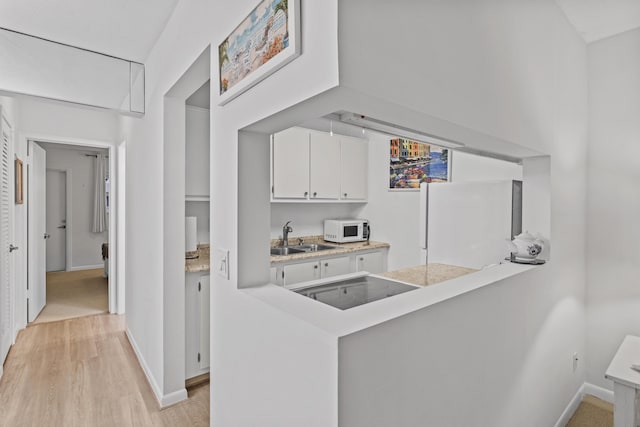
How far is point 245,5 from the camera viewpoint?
1193 mm

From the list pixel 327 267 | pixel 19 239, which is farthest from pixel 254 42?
pixel 19 239

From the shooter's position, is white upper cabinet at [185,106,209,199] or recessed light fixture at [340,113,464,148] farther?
white upper cabinet at [185,106,209,199]

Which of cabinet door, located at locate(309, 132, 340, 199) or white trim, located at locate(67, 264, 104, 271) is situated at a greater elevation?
cabinet door, located at locate(309, 132, 340, 199)

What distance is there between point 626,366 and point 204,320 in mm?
2573

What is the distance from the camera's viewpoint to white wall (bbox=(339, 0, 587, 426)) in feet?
3.10

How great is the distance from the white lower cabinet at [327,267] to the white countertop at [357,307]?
60.4 inches

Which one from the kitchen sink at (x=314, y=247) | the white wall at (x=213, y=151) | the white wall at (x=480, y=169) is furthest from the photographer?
the kitchen sink at (x=314, y=247)

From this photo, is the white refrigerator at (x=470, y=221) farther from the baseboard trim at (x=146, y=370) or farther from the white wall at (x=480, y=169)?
the baseboard trim at (x=146, y=370)

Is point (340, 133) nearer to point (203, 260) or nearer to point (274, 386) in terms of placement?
point (203, 260)

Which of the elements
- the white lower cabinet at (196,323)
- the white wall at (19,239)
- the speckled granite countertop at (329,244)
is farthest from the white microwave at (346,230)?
the white wall at (19,239)

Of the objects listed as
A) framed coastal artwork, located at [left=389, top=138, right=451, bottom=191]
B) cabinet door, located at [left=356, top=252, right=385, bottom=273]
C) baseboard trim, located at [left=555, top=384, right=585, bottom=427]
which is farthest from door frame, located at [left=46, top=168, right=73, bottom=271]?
baseboard trim, located at [left=555, top=384, right=585, bottom=427]

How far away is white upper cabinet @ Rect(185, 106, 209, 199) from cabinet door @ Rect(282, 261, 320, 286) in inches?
38.5

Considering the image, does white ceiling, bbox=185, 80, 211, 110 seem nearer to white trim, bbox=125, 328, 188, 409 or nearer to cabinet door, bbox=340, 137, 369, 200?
cabinet door, bbox=340, 137, 369, 200

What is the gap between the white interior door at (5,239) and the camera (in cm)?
259
